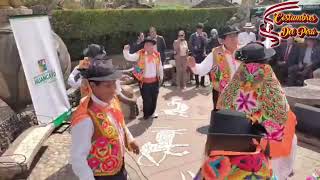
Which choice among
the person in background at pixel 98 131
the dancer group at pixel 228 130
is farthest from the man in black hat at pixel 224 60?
the person in background at pixel 98 131

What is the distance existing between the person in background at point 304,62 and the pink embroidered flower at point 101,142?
858cm

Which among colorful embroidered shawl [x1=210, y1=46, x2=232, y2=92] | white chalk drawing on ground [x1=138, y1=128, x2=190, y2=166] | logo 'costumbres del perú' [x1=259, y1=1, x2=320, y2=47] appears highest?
colorful embroidered shawl [x1=210, y1=46, x2=232, y2=92]

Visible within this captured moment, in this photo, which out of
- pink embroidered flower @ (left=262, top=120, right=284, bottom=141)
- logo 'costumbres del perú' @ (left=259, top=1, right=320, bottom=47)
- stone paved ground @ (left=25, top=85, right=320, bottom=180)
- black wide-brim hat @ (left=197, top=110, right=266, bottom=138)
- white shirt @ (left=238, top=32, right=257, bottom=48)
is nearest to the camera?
black wide-brim hat @ (left=197, top=110, right=266, bottom=138)

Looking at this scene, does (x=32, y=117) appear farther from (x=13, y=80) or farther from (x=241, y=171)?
(x=241, y=171)

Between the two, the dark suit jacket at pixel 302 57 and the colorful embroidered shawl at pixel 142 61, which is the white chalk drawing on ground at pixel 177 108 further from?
the dark suit jacket at pixel 302 57

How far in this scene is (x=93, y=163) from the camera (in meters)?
3.09

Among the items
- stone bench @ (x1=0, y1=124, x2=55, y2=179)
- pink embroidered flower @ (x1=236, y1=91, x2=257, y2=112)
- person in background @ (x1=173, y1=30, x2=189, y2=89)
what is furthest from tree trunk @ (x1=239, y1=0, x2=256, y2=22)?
pink embroidered flower @ (x1=236, y1=91, x2=257, y2=112)

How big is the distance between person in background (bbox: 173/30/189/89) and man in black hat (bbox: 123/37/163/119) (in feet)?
10.5

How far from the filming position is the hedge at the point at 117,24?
16094 mm

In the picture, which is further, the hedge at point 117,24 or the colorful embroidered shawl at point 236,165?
the hedge at point 117,24

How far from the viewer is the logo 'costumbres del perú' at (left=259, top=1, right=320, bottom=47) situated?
1201 cm

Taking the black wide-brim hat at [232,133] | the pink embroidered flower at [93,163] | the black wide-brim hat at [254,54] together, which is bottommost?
the pink embroidered flower at [93,163]

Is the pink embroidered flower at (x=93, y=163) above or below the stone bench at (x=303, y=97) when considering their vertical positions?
above

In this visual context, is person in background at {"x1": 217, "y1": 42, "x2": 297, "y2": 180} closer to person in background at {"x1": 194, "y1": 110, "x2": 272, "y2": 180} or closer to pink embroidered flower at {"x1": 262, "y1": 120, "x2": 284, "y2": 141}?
pink embroidered flower at {"x1": 262, "y1": 120, "x2": 284, "y2": 141}
